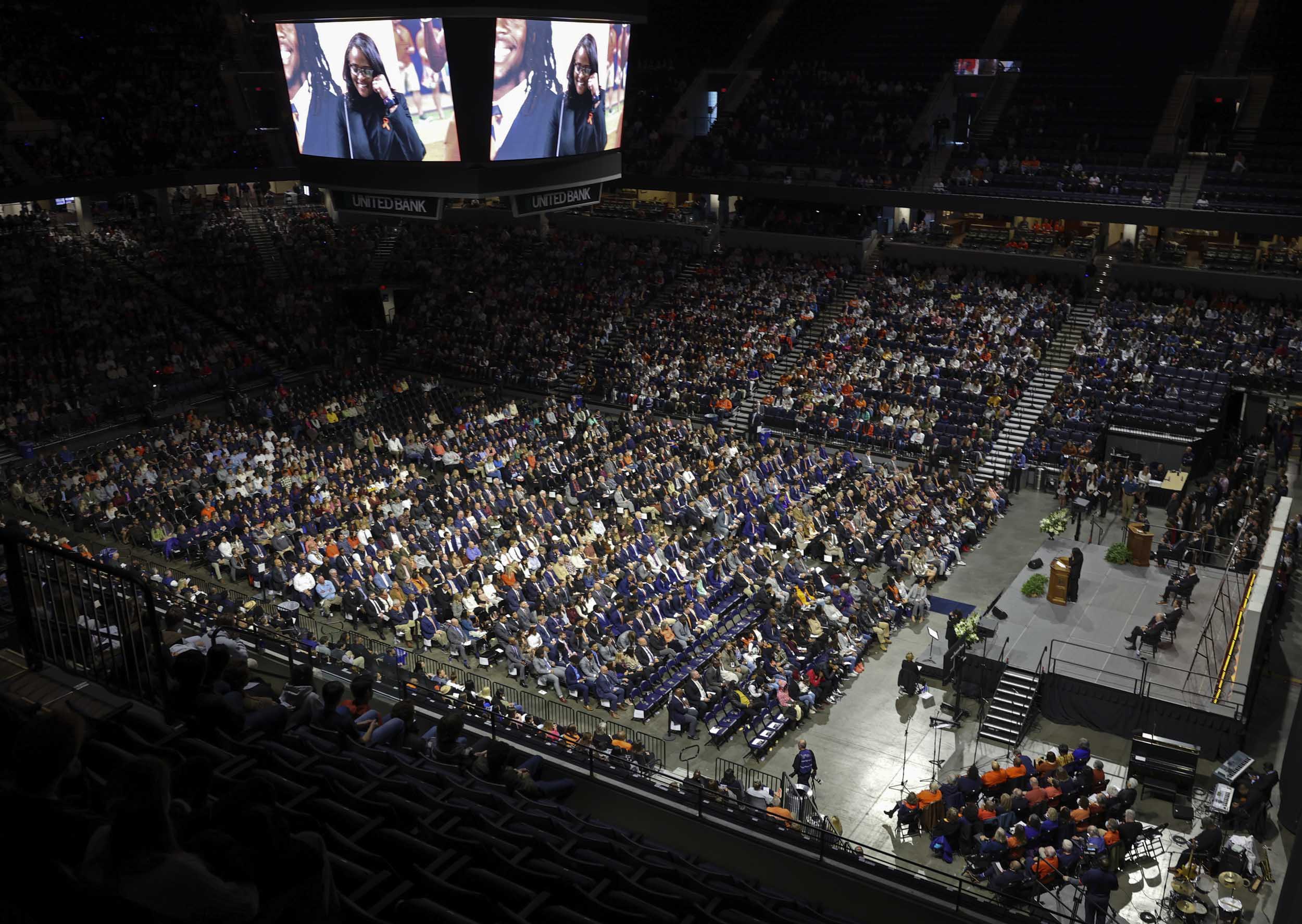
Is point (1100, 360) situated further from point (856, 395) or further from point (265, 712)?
point (265, 712)

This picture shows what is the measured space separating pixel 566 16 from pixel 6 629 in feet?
71.5

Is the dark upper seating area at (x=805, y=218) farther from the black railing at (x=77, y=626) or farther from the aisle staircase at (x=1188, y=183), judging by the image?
the black railing at (x=77, y=626)

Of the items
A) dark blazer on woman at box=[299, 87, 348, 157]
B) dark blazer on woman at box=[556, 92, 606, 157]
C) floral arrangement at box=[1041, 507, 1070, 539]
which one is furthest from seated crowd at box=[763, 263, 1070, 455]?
dark blazer on woman at box=[299, 87, 348, 157]

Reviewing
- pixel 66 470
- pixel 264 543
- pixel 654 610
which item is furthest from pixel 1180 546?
pixel 66 470

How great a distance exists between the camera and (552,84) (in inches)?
1118

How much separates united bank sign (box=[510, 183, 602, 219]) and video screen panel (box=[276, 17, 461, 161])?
109 inches

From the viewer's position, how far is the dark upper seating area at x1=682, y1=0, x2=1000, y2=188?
4491 centimetres

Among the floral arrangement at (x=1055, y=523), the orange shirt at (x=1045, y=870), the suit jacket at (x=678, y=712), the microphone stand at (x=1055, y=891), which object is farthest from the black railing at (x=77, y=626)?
the floral arrangement at (x=1055, y=523)

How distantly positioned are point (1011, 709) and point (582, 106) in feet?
63.2

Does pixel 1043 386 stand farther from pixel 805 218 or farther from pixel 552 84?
pixel 552 84

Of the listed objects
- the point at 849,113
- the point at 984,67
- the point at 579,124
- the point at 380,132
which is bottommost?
the point at 380,132

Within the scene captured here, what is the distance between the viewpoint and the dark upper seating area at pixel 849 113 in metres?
44.9

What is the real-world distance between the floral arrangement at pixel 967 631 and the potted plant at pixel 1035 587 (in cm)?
261

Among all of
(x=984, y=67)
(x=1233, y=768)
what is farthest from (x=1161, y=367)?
(x=984, y=67)
